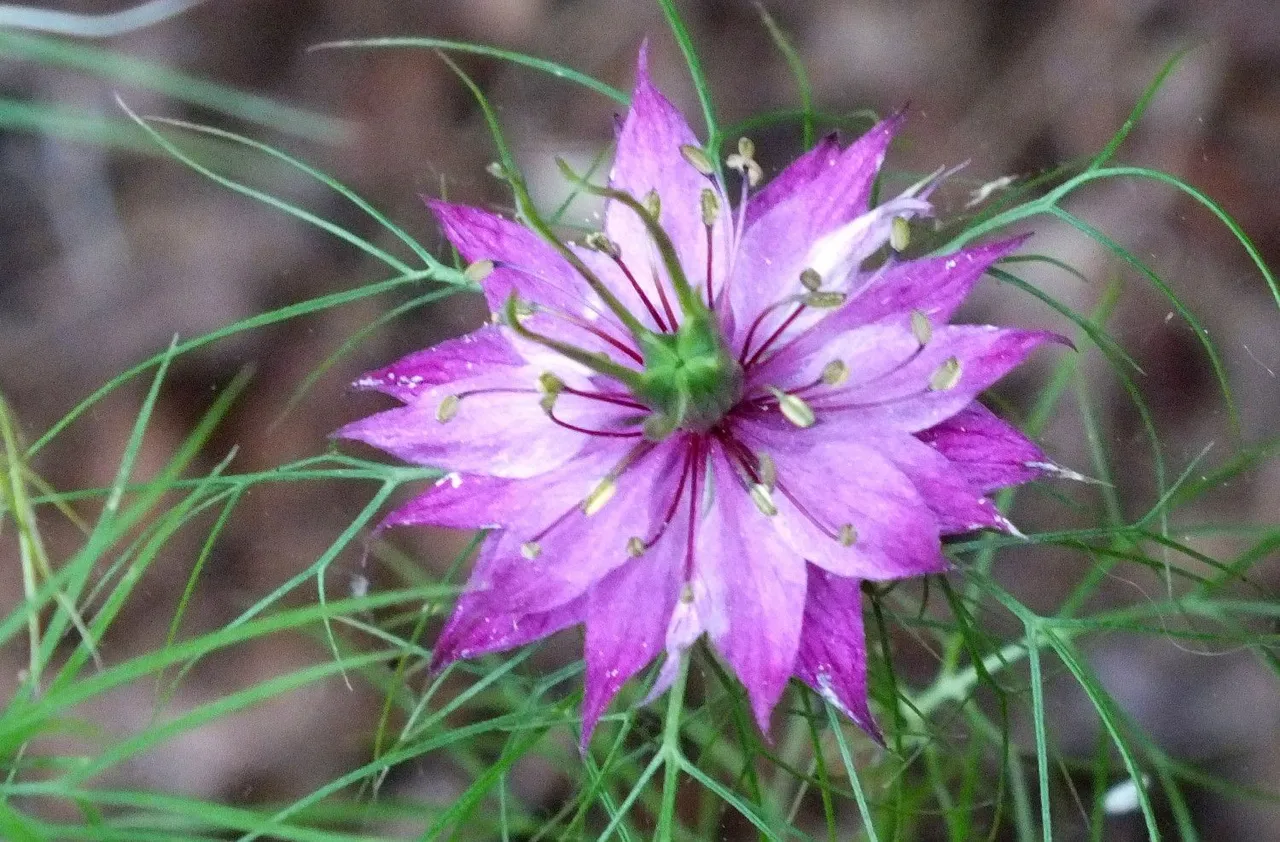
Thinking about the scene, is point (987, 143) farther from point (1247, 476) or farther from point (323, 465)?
point (323, 465)

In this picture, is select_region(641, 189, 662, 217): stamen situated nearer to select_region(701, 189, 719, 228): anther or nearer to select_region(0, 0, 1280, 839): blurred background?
select_region(701, 189, 719, 228): anther

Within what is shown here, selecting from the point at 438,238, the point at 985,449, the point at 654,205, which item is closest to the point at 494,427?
the point at 654,205

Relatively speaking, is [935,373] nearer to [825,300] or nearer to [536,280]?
[825,300]

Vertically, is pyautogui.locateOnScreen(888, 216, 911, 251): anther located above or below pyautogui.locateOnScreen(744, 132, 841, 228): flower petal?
below

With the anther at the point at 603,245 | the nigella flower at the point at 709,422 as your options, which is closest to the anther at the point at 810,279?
the nigella flower at the point at 709,422

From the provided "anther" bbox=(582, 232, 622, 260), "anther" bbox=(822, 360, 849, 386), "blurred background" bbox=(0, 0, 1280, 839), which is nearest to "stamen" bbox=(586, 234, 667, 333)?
"anther" bbox=(582, 232, 622, 260)

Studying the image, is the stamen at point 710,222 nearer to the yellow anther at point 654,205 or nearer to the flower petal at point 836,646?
the yellow anther at point 654,205
